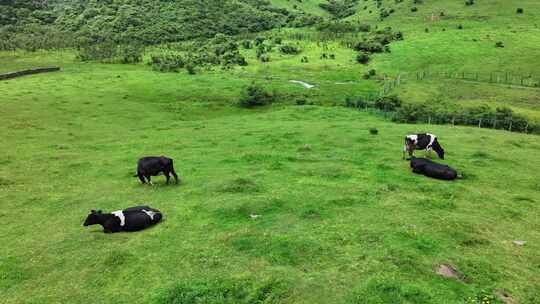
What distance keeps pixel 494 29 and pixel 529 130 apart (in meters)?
62.0

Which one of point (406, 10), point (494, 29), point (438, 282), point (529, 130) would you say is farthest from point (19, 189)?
point (406, 10)

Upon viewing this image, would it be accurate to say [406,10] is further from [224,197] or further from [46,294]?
[46,294]

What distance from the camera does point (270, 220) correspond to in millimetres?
18156

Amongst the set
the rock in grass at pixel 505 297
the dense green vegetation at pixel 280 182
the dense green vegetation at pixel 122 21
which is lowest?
the rock in grass at pixel 505 297

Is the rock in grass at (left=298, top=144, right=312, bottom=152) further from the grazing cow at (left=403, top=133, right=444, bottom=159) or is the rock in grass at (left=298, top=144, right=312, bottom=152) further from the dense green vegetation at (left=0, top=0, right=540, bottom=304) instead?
the grazing cow at (left=403, top=133, right=444, bottom=159)

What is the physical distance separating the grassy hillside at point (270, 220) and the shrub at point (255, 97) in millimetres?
21001

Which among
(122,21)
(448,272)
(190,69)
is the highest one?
(122,21)

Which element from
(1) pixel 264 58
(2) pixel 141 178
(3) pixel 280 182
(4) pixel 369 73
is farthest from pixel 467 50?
(2) pixel 141 178

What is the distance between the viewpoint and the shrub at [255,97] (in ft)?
199

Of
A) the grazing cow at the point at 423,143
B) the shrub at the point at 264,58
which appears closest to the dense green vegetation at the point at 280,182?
the grazing cow at the point at 423,143

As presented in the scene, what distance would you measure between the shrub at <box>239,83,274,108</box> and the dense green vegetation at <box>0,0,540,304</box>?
217mm

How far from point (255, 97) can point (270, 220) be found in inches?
1751

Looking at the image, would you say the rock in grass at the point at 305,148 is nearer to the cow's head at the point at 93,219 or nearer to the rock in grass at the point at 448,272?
the cow's head at the point at 93,219

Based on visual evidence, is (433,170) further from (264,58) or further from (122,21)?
(122,21)
